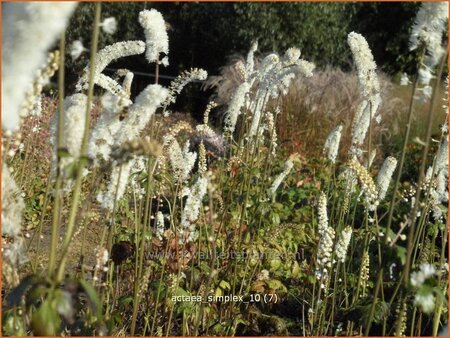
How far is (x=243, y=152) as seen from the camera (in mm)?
5262

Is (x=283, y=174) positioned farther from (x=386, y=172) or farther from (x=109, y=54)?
(x=109, y=54)

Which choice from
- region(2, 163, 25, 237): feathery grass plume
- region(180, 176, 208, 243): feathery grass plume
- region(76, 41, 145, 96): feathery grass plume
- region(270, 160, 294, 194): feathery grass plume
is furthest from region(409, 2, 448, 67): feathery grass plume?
region(270, 160, 294, 194): feathery grass plume

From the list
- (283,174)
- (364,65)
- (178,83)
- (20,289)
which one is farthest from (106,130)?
(283,174)

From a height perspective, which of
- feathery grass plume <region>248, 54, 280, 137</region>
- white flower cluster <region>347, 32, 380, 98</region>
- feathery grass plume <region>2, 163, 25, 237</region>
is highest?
feathery grass plume <region>248, 54, 280, 137</region>

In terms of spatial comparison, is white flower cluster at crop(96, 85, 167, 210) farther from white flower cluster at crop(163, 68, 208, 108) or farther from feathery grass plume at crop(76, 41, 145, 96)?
white flower cluster at crop(163, 68, 208, 108)

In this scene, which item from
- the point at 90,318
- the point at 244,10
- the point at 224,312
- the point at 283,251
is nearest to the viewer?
the point at 90,318

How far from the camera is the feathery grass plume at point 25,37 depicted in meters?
1.51

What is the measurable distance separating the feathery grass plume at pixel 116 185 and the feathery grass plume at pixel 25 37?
73 centimetres

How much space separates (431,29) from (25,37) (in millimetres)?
1406

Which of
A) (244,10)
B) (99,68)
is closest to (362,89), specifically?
(99,68)

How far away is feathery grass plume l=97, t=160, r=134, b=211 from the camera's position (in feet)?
7.82

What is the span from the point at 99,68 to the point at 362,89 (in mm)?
1298

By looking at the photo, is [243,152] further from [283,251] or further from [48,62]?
[48,62]

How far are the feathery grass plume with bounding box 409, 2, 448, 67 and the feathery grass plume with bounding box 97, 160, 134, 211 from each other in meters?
1.10
